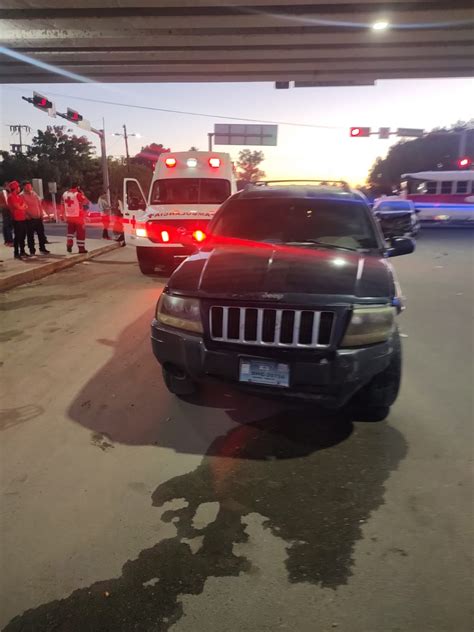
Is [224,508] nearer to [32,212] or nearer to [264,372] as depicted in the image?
[264,372]

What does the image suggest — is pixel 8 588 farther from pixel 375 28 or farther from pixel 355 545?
pixel 375 28

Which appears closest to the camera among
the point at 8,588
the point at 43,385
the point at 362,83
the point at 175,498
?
the point at 8,588

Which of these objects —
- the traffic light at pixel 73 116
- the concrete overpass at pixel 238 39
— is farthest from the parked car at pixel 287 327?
the traffic light at pixel 73 116

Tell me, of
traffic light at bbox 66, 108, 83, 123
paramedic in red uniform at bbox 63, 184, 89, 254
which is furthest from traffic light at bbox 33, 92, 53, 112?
paramedic in red uniform at bbox 63, 184, 89, 254

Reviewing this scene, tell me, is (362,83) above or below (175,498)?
above

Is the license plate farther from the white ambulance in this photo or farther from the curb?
the curb

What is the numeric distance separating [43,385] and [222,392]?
64.9 inches

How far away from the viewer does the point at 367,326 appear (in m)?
2.94

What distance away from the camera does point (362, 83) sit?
15.2 meters

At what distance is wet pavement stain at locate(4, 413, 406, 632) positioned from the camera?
1.95 meters

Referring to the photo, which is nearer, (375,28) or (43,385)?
(43,385)

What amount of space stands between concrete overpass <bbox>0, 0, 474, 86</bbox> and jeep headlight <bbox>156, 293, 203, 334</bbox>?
25.3 feet

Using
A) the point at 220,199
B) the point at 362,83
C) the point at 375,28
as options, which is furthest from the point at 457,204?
the point at 220,199

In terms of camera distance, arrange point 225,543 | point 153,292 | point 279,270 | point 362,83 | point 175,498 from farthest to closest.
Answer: point 362,83, point 153,292, point 279,270, point 175,498, point 225,543
